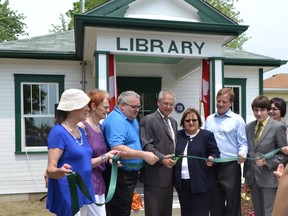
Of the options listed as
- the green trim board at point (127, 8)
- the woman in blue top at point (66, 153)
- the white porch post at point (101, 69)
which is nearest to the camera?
the woman in blue top at point (66, 153)

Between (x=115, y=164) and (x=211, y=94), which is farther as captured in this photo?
(x=211, y=94)

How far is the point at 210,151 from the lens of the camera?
4.14 m

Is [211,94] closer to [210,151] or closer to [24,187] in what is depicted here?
[210,151]

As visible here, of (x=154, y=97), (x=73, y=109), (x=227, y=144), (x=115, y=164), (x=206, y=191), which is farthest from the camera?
(x=154, y=97)

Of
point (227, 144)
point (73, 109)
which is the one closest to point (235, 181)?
point (227, 144)

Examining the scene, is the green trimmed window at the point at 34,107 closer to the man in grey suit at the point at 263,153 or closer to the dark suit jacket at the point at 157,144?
the dark suit jacket at the point at 157,144

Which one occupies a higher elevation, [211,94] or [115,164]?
[211,94]

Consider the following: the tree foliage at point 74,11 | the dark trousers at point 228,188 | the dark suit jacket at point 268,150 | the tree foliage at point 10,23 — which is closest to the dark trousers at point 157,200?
the dark trousers at point 228,188

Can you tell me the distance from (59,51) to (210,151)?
5440mm

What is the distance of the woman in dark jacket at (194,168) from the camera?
404cm

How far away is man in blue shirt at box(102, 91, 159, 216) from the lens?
3.61 meters

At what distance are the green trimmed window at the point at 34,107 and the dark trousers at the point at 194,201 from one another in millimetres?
5100

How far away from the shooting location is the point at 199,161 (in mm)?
4062

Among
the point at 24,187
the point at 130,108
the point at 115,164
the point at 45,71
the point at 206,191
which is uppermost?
the point at 45,71
